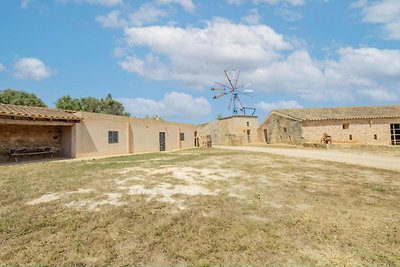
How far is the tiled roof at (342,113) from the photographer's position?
29.8m

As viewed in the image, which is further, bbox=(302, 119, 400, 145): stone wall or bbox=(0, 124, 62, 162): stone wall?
bbox=(302, 119, 400, 145): stone wall

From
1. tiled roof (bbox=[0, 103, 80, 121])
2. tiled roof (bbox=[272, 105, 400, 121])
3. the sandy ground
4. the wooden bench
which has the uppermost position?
tiled roof (bbox=[272, 105, 400, 121])

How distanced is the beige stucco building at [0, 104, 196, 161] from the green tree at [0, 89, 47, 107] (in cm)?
2527

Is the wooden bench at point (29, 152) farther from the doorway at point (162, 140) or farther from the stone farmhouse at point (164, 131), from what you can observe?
the doorway at point (162, 140)

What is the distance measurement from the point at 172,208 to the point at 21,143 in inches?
633

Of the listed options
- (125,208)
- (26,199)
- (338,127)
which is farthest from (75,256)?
(338,127)

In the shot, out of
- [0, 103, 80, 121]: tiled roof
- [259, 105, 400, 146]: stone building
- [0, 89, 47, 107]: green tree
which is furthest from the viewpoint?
[0, 89, 47, 107]: green tree

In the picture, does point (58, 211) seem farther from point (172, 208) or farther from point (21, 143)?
point (21, 143)

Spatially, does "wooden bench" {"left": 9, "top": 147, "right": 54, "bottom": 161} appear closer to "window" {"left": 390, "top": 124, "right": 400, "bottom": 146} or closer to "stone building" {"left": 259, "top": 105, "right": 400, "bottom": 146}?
"stone building" {"left": 259, "top": 105, "right": 400, "bottom": 146}

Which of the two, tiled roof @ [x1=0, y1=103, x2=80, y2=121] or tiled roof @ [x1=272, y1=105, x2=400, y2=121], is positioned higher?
tiled roof @ [x1=272, y1=105, x2=400, y2=121]

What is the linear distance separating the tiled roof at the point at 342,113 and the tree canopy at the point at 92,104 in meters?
33.6

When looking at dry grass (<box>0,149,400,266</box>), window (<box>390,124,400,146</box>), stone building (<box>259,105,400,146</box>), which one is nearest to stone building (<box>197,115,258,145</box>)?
stone building (<box>259,105,400,146</box>)

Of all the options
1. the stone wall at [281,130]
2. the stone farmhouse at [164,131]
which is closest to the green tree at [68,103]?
the stone farmhouse at [164,131]

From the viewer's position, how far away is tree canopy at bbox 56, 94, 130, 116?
44688mm
